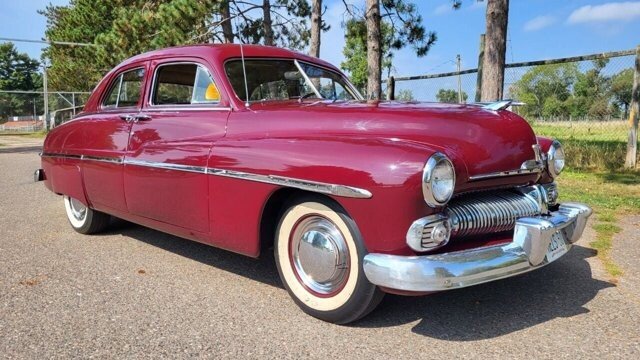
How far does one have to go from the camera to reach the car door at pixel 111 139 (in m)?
4.45

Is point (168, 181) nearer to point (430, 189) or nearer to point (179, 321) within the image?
point (179, 321)

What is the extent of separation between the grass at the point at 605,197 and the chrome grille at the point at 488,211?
130 cm

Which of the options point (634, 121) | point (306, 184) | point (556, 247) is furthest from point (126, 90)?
point (634, 121)

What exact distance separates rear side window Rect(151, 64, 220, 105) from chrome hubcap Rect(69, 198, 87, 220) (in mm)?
1707

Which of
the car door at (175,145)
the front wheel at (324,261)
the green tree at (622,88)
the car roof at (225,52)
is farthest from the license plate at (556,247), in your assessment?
the green tree at (622,88)

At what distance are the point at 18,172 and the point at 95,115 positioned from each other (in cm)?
714

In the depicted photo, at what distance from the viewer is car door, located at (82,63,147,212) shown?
14.6ft

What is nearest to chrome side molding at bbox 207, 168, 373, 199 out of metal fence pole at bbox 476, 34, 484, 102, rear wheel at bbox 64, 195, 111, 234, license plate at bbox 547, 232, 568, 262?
license plate at bbox 547, 232, 568, 262

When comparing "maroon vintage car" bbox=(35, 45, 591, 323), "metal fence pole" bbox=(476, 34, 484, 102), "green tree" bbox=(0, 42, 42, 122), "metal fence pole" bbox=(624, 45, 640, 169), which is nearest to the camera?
"maroon vintage car" bbox=(35, 45, 591, 323)

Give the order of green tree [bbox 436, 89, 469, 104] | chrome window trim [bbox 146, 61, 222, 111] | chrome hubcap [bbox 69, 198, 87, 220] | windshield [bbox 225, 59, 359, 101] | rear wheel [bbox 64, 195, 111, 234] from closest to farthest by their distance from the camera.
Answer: chrome window trim [bbox 146, 61, 222, 111] → windshield [bbox 225, 59, 359, 101] → rear wheel [bbox 64, 195, 111, 234] → chrome hubcap [bbox 69, 198, 87, 220] → green tree [bbox 436, 89, 469, 104]

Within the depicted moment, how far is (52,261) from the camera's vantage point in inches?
172

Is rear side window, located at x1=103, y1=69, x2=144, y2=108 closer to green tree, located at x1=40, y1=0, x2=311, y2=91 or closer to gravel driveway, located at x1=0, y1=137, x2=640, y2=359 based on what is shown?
gravel driveway, located at x1=0, y1=137, x2=640, y2=359

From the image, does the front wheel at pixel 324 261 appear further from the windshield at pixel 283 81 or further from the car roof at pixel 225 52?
the car roof at pixel 225 52

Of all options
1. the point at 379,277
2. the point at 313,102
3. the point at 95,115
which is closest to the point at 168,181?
the point at 313,102
